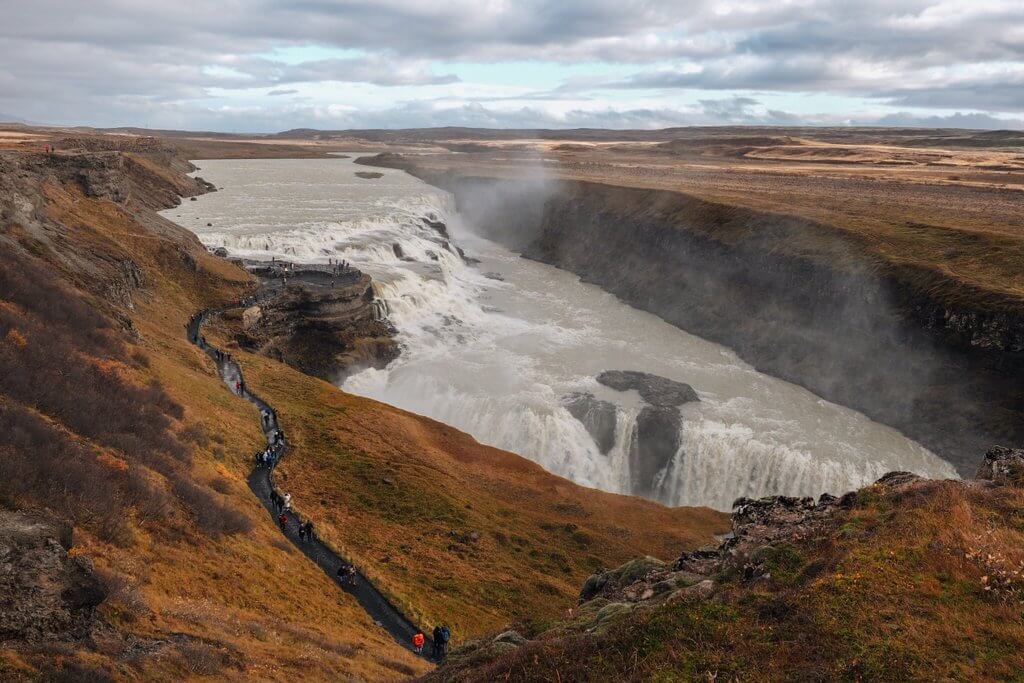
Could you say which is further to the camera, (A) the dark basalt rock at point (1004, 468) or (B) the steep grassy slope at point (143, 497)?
(A) the dark basalt rock at point (1004, 468)

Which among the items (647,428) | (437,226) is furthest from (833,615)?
(437,226)

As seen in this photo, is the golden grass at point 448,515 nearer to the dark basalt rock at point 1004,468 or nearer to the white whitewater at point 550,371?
the white whitewater at point 550,371

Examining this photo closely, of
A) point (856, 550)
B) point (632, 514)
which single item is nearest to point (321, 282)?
point (632, 514)

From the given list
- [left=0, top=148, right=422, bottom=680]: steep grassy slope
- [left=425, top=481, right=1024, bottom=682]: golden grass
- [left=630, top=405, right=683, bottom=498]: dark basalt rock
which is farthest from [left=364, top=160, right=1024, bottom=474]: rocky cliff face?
[left=0, top=148, right=422, bottom=680]: steep grassy slope

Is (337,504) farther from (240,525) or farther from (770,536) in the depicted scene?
(770,536)

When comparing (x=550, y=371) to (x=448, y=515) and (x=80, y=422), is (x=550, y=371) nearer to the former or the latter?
(x=448, y=515)

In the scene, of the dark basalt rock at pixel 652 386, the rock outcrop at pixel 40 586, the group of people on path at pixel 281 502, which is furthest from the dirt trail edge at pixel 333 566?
the dark basalt rock at pixel 652 386
